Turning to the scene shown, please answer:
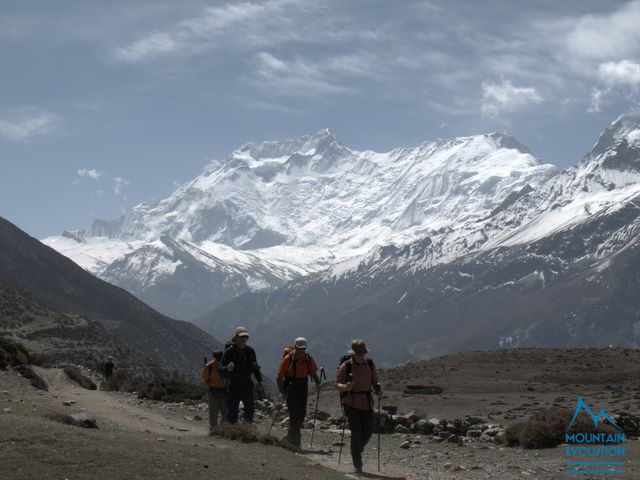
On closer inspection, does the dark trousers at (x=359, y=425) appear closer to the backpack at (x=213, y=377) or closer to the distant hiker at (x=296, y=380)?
the distant hiker at (x=296, y=380)

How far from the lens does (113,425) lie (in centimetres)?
2583

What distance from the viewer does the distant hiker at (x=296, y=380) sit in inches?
982

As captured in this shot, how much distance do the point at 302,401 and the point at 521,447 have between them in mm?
6496

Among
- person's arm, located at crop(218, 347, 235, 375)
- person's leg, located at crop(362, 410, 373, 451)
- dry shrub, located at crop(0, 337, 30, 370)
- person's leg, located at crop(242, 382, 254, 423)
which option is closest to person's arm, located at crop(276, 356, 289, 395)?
person's leg, located at crop(242, 382, 254, 423)

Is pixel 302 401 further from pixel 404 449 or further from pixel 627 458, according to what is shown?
pixel 627 458

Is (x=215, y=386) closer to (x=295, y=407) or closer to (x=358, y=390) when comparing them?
(x=295, y=407)

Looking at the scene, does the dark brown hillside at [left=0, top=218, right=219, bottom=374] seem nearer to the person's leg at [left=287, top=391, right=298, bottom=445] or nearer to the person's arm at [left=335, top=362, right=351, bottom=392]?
the person's leg at [left=287, top=391, right=298, bottom=445]

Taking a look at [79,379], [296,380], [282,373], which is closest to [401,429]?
[296,380]

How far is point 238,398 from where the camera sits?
25.3m

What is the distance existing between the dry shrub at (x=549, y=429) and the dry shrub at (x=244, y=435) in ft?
23.4

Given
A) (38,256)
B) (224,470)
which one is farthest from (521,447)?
(38,256)

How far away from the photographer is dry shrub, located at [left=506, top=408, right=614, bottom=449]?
25.6 m

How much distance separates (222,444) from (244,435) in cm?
92

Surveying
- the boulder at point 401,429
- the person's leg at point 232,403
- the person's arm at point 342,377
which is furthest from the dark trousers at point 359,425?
the boulder at point 401,429
